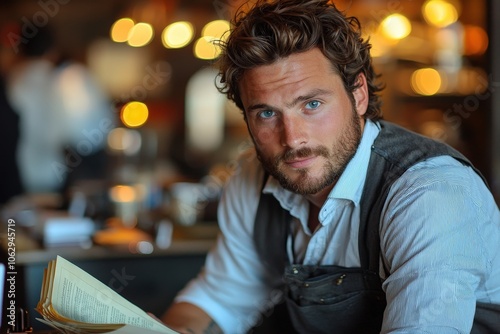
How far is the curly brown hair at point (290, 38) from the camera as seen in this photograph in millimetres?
1496

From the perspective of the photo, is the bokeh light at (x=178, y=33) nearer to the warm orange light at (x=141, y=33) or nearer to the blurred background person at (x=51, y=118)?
the warm orange light at (x=141, y=33)

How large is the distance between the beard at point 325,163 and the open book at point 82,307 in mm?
404

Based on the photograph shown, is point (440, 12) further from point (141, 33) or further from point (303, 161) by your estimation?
point (303, 161)

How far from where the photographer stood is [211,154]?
6594 mm

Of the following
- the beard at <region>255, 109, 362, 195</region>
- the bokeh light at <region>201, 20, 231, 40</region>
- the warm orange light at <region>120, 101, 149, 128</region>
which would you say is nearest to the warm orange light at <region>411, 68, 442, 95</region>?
the bokeh light at <region>201, 20, 231, 40</region>

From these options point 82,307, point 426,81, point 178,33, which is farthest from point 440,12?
point 82,307

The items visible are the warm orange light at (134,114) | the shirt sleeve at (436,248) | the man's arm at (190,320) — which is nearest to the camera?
the shirt sleeve at (436,248)

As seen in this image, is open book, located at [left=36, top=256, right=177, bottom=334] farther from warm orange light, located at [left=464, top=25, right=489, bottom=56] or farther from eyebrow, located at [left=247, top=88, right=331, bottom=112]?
warm orange light, located at [left=464, top=25, right=489, bottom=56]

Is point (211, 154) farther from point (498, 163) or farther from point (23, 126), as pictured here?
point (498, 163)

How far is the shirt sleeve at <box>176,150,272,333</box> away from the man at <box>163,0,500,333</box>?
88 mm

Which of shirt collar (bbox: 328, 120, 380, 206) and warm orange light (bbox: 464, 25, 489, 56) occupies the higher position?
warm orange light (bbox: 464, 25, 489, 56)

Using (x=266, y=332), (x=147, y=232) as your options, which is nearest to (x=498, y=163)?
(x=147, y=232)

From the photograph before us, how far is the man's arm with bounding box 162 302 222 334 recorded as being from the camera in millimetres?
1768

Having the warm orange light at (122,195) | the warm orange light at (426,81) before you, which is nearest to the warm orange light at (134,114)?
the warm orange light at (122,195)
